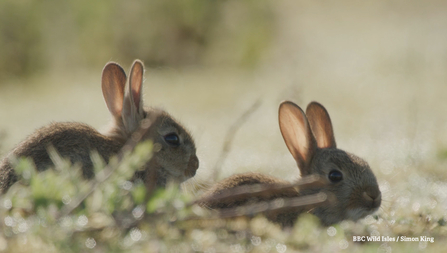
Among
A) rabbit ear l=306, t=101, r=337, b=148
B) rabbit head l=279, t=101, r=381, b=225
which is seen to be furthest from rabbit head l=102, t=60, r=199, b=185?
rabbit ear l=306, t=101, r=337, b=148

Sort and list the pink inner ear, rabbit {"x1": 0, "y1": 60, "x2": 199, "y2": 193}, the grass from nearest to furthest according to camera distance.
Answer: the grass < rabbit {"x1": 0, "y1": 60, "x2": 199, "y2": 193} < the pink inner ear

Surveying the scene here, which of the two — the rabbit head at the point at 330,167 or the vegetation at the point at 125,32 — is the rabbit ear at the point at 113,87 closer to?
the rabbit head at the point at 330,167

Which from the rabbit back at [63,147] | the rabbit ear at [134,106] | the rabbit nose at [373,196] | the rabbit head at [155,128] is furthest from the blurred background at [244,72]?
the rabbit back at [63,147]

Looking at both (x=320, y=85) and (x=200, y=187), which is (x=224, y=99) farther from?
(x=200, y=187)

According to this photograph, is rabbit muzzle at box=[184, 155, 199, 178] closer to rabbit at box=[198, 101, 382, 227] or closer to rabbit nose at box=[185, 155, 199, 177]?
rabbit nose at box=[185, 155, 199, 177]

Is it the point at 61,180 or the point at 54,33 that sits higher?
the point at 61,180

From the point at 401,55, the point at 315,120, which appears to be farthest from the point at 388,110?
the point at 315,120

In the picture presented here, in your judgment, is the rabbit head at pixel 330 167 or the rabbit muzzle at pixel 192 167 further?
the rabbit muzzle at pixel 192 167
